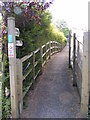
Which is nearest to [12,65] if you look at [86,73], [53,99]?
[86,73]

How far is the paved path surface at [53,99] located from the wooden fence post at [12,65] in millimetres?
336

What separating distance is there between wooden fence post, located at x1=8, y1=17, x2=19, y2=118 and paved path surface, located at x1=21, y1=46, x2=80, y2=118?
336 mm

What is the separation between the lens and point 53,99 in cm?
365

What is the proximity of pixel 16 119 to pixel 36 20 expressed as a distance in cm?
207

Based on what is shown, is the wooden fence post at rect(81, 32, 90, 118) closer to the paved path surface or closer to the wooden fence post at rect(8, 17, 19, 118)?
the paved path surface

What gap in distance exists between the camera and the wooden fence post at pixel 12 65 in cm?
270

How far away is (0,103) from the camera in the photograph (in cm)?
281

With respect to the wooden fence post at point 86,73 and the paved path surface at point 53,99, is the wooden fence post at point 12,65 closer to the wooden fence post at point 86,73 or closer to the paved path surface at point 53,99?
the paved path surface at point 53,99

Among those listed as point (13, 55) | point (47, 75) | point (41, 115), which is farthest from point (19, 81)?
point (47, 75)

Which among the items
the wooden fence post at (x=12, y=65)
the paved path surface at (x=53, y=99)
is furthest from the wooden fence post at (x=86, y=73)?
the wooden fence post at (x=12, y=65)

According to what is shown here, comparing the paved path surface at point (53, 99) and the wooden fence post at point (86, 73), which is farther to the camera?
the paved path surface at point (53, 99)

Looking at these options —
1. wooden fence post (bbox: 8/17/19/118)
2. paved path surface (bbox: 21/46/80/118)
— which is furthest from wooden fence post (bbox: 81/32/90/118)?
Result: wooden fence post (bbox: 8/17/19/118)

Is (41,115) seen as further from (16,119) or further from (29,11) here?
(29,11)

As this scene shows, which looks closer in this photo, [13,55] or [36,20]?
[13,55]
